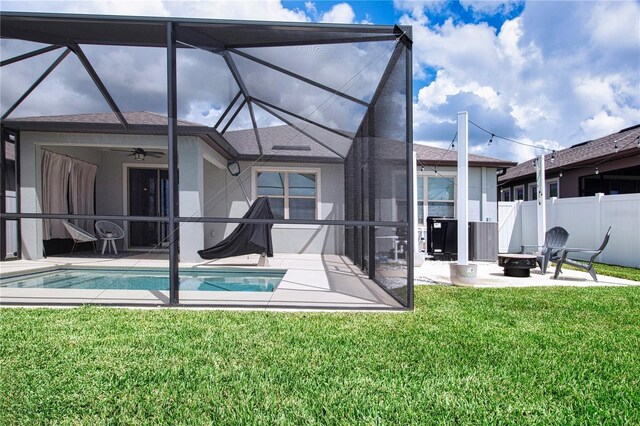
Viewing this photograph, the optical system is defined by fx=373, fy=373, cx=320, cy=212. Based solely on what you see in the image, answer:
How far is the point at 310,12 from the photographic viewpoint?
7195mm

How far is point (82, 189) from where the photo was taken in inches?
382

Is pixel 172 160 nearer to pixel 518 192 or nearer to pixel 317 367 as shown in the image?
pixel 317 367

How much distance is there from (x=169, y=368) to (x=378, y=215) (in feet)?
12.6

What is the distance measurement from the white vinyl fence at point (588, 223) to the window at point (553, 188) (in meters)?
3.65

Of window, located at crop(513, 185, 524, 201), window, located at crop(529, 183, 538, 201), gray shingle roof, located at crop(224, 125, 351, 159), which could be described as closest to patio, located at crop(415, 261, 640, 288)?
gray shingle roof, located at crop(224, 125, 351, 159)

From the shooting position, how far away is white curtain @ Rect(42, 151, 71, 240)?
28.6 ft

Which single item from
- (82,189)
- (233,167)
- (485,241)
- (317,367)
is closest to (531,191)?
(485,241)

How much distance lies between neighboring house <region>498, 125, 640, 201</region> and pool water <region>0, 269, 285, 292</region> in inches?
406

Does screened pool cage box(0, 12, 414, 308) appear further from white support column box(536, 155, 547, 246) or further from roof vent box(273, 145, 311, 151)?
white support column box(536, 155, 547, 246)

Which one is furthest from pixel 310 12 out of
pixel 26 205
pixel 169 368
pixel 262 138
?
pixel 26 205

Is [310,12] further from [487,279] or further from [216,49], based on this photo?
[487,279]

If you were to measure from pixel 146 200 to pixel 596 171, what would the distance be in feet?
44.8

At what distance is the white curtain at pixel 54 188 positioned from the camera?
8.71 metres

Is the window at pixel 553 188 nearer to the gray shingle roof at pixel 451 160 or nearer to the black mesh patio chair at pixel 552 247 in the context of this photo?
the gray shingle roof at pixel 451 160
